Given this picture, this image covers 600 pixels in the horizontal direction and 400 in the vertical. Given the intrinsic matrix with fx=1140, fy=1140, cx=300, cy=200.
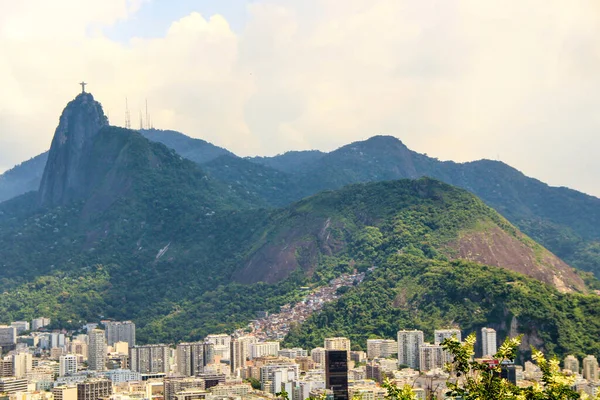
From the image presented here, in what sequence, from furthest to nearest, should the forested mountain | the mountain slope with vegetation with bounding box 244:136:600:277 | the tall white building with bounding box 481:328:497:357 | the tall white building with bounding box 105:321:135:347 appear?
1. the mountain slope with vegetation with bounding box 244:136:600:277
2. the tall white building with bounding box 105:321:135:347
3. the forested mountain
4. the tall white building with bounding box 481:328:497:357

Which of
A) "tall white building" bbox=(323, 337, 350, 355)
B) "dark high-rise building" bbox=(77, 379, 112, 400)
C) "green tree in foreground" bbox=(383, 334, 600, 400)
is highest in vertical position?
"green tree in foreground" bbox=(383, 334, 600, 400)

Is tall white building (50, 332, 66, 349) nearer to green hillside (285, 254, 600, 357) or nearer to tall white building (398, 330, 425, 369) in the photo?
green hillside (285, 254, 600, 357)

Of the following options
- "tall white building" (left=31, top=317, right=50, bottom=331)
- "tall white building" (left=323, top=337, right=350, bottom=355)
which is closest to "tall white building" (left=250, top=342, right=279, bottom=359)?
"tall white building" (left=323, top=337, right=350, bottom=355)

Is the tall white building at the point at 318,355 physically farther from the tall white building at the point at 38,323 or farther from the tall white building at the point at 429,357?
the tall white building at the point at 38,323

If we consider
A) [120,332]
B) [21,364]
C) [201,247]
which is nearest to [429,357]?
[21,364]

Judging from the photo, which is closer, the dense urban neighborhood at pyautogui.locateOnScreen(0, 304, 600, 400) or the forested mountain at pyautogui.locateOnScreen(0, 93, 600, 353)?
the dense urban neighborhood at pyautogui.locateOnScreen(0, 304, 600, 400)

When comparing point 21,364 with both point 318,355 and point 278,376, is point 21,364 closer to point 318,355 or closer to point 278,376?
point 318,355

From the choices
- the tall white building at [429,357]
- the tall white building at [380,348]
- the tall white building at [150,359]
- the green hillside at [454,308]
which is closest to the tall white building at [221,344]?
the tall white building at [150,359]
